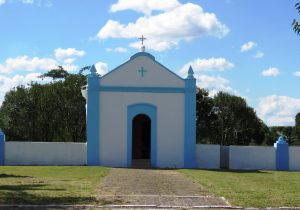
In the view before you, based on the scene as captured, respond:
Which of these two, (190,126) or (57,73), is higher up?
(57,73)

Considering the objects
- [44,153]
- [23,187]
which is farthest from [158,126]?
[23,187]

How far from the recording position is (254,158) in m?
24.0

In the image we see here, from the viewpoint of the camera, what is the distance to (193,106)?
78.3ft

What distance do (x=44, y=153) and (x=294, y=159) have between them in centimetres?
1184

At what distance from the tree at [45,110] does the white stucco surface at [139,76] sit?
552 inches

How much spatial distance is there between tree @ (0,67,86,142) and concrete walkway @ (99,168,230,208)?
22785 millimetres

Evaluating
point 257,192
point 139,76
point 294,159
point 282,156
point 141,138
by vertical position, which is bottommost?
point 257,192

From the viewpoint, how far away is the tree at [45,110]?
1494 inches

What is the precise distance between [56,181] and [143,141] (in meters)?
11.6

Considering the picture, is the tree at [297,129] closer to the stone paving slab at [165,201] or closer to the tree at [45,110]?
the tree at [45,110]

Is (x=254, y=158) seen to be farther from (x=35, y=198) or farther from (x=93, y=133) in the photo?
(x=35, y=198)

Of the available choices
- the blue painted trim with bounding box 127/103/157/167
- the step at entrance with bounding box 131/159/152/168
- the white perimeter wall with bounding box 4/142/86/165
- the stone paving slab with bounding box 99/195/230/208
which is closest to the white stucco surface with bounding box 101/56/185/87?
the blue painted trim with bounding box 127/103/157/167

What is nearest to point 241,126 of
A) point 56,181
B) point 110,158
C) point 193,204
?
point 110,158

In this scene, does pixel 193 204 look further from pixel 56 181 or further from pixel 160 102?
pixel 160 102
